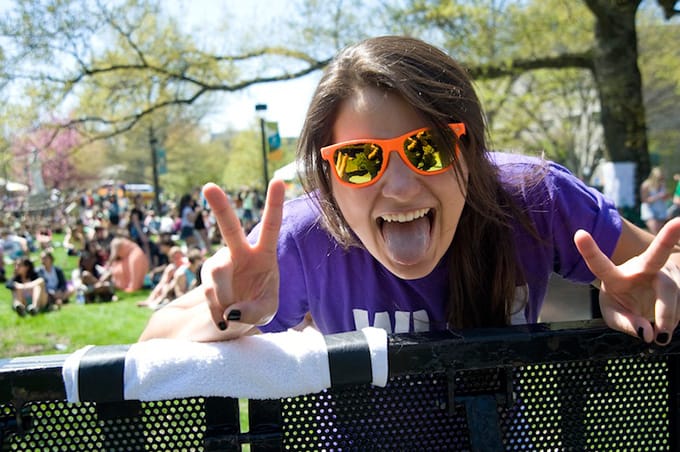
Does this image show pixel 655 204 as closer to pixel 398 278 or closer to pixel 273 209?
pixel 398 278

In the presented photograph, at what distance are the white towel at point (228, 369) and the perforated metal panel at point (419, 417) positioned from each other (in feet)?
0.17

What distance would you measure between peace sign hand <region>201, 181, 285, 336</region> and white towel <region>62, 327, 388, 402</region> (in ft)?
0.39

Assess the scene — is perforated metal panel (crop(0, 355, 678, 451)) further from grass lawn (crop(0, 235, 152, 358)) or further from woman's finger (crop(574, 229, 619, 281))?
grass lawn (crop(0, 235, 152, 358))

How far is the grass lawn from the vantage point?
695 centimetres

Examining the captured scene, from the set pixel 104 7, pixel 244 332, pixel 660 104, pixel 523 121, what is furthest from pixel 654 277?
pixel 660 104

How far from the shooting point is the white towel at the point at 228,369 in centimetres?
90

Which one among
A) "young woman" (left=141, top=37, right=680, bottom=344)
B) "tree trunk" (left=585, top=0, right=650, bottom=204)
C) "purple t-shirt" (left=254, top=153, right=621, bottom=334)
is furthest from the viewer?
"tree trunk" (left=585, top=0, right=650, bottom=204)

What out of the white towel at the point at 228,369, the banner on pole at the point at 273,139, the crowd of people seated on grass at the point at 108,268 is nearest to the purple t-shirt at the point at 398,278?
the white towel at the point at 228,369

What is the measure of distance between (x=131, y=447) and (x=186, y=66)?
11.1m

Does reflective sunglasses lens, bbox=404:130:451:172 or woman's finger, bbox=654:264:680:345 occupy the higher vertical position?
reflective sunglasses lens, bbox=404:130:451:172

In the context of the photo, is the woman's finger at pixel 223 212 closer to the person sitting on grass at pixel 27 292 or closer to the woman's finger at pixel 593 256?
the woman's finger at pixel 593 256

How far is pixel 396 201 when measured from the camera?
1349 mm

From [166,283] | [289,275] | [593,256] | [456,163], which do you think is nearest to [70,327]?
[166,283]

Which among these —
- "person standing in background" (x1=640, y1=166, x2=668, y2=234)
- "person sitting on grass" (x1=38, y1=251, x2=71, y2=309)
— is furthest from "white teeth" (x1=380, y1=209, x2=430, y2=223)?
"person standing in background" (x1=640, y1=166, x2=668, y2=234)
